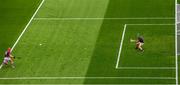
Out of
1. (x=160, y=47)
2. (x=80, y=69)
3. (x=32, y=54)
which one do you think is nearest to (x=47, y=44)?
(x=32, y=54)

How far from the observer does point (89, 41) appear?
4919 centimetres

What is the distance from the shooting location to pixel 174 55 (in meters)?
45.7

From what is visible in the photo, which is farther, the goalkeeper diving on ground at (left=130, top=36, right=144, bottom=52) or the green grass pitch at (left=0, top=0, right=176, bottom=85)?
the goalkeeper diving on ground at (left=130, top=36, right=144, bottom=52)

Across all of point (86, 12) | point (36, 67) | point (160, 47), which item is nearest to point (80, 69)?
point (36, 67)

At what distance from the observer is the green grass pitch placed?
4338 centimetres

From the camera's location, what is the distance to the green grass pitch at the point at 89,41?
142ft

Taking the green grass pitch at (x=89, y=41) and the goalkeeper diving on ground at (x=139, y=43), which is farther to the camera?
the goalkeeper diving on ground at (x=139, y=43)

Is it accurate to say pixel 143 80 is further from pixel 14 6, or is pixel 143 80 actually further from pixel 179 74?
pixel 14 6

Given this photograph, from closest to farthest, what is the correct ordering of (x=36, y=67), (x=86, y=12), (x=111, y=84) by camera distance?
(x=111, y=84)
(x=36, y=67)
(x=86, y=12)

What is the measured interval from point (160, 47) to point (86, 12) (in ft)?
33.6

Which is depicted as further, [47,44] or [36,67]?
[47,44]

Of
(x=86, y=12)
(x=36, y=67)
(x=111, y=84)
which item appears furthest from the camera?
(x=86, y=12)

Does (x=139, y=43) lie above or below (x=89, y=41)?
above

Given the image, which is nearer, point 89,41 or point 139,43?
point 139,43
